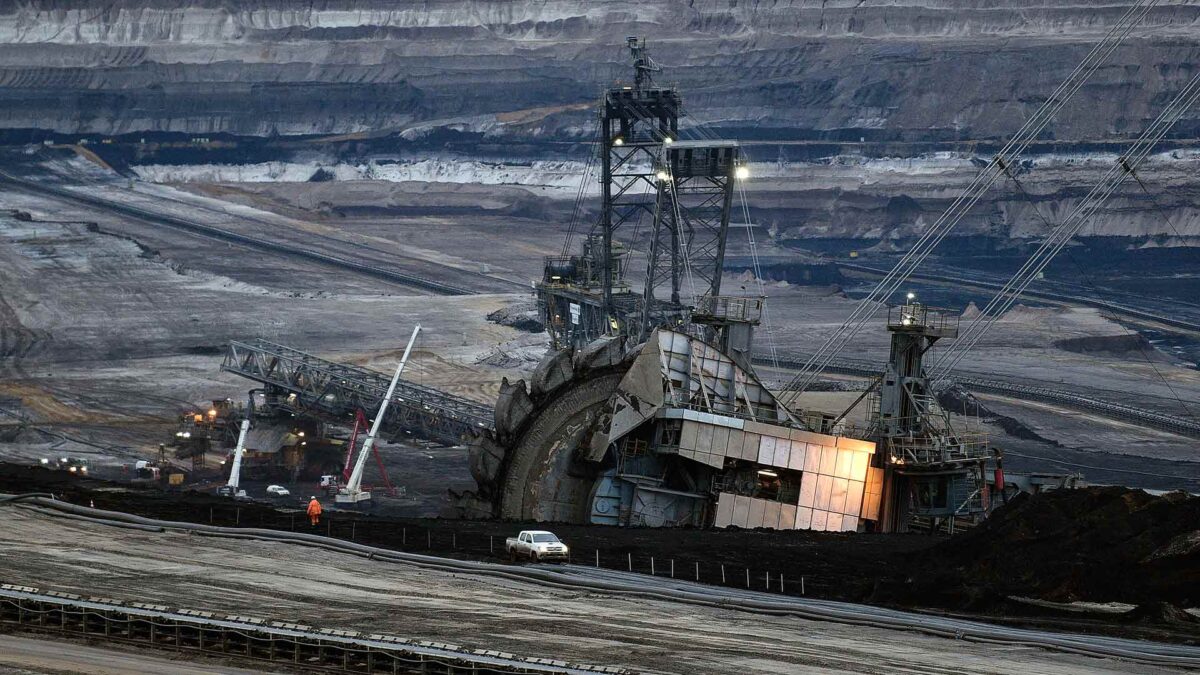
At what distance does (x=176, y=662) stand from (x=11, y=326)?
105 metres

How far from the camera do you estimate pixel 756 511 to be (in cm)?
5281

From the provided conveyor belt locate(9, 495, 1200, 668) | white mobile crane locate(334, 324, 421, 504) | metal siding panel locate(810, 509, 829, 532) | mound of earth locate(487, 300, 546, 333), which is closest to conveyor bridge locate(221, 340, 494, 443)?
white mobile crane locate(334, 324, 421, 504)

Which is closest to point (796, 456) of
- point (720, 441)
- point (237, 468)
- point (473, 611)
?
point (720, 441)

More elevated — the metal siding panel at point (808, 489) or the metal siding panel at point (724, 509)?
the metal siding panel at point (808, 489)

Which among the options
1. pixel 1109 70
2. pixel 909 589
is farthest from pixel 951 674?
pixel 1109 70

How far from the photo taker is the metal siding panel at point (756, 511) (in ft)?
173

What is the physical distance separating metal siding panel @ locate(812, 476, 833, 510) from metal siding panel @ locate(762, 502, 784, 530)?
0.99m

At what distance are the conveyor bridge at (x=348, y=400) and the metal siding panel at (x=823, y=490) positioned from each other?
3814cm

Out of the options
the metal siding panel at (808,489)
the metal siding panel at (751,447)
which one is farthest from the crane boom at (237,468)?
the metal siding panel at (808,489)

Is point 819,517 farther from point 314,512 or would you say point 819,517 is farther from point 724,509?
point 314,512

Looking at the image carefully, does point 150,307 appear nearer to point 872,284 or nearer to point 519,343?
point 519,343

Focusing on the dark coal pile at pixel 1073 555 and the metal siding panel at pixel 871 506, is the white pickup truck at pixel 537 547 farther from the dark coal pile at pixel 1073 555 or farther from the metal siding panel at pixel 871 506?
the metal siding panel at pixel 871 506

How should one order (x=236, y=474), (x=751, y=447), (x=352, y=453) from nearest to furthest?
1. (x=751, y=447)
2. (x=236, y=474)
3. (x=352, y=453)

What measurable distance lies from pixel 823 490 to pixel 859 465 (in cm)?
120
